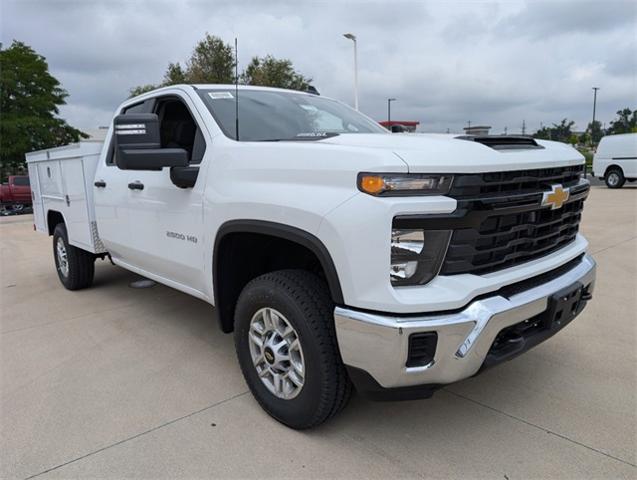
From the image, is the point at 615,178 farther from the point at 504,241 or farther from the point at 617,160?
the point at 504,241

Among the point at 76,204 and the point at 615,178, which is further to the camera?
the point at 615,178

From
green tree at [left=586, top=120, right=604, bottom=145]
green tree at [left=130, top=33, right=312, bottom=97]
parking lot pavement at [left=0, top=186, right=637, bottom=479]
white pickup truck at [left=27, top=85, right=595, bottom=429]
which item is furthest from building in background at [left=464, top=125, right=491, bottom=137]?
green tree at [left=586, top=120, right=604, bottom=145]

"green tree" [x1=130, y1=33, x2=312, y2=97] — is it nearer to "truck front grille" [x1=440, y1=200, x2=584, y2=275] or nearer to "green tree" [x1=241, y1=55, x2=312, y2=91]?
"green tree" [x1=241, y1=55, x2=312, y2=91]

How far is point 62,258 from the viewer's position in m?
5.79

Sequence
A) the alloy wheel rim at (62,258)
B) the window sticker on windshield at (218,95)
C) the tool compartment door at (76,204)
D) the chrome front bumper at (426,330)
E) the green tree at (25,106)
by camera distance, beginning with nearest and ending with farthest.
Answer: the chrome front bumper at (426,330) → the window sticker on windshield at (218,95) → the tool compartment door at (76,204) → the alloy wheel rim at (62,258) → the green tree at (25,106)

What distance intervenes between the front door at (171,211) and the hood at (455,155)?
3.59 feet

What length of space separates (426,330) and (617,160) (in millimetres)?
20325

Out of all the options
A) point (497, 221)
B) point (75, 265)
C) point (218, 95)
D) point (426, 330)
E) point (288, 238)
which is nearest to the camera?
point (426, 330)

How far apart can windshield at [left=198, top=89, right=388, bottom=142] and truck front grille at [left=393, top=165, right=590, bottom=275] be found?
95 centimetres

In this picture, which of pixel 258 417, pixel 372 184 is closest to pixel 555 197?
pixel 372 184

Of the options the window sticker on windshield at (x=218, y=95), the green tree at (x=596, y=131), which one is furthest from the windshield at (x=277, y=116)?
the green tree at (x=596, y=131)

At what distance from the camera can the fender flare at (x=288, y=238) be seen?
2.25m

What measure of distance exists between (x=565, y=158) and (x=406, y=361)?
58.9 inches

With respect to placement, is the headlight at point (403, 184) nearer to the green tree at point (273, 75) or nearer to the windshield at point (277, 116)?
the windshield at point (277, 116)
